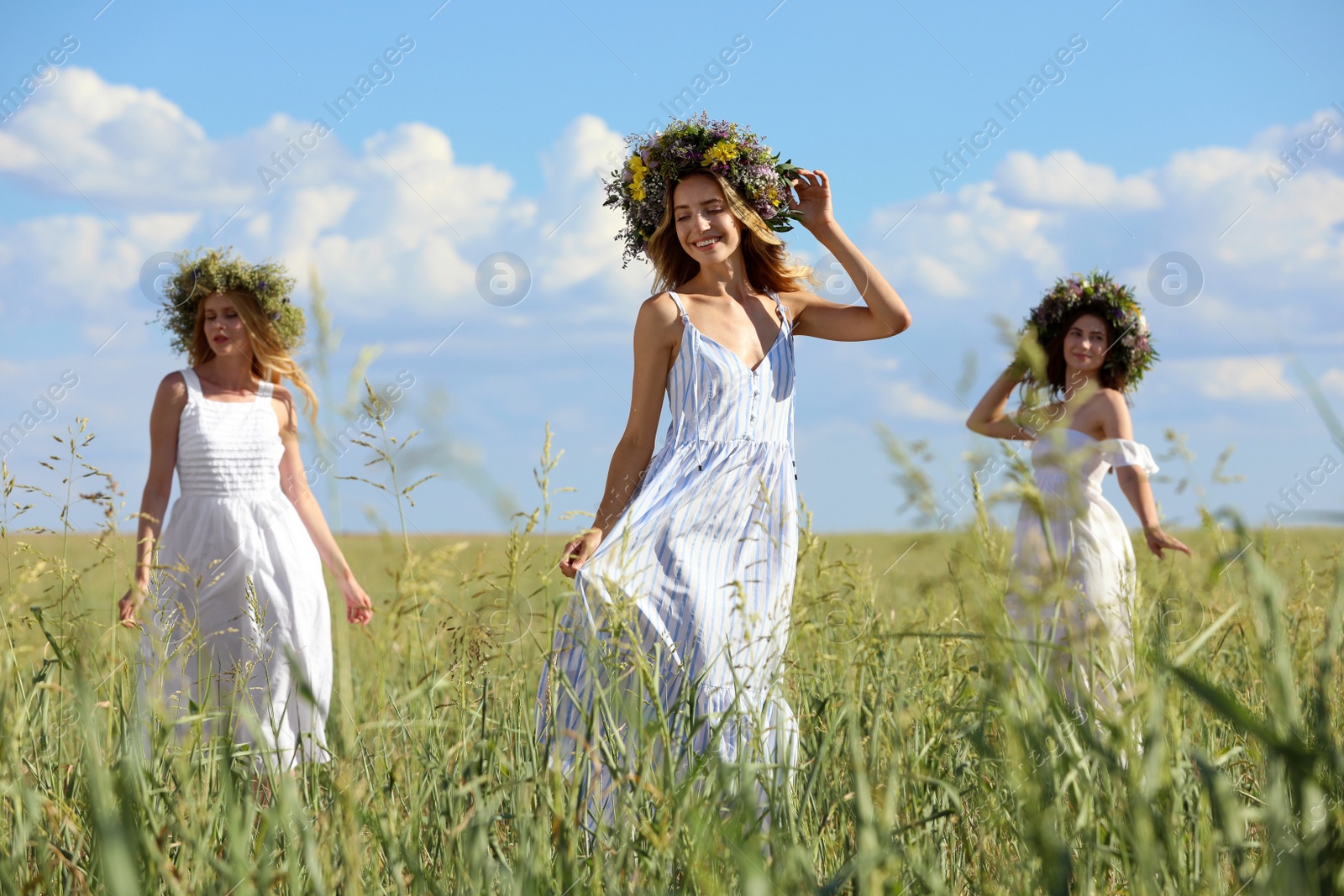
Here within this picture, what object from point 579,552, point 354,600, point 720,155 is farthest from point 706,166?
point 354,600

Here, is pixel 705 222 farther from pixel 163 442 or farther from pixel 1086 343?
pixel 1086 343

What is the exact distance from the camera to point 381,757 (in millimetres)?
2000

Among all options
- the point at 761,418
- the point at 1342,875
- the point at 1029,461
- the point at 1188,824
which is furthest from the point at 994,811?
the point at 761,418

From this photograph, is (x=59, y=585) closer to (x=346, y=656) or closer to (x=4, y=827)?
(x=4, y=827)

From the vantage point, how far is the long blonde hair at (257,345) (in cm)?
491

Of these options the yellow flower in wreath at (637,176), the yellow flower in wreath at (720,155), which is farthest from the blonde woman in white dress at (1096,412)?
the yellow flower in wreath at (637,176)

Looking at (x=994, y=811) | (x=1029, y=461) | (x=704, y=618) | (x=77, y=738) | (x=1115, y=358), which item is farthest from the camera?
(x=1115, y=358)

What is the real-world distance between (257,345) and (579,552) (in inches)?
103

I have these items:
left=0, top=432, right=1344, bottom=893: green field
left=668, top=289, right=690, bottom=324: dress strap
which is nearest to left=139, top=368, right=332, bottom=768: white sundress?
left=0, top=432, right=1344, bottom=893: green field

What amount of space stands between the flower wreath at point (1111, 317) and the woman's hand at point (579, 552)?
12.1 ft

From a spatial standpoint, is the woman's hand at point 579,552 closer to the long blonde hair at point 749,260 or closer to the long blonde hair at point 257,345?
the long blonde hair at point 749,260

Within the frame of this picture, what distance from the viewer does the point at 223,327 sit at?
4.86 m

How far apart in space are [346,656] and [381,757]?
1.20 metres

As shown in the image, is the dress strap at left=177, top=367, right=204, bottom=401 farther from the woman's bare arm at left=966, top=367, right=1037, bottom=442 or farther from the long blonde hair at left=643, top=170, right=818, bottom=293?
the woman's bare arm at left=966, top=367, right=1037, bottom=442
